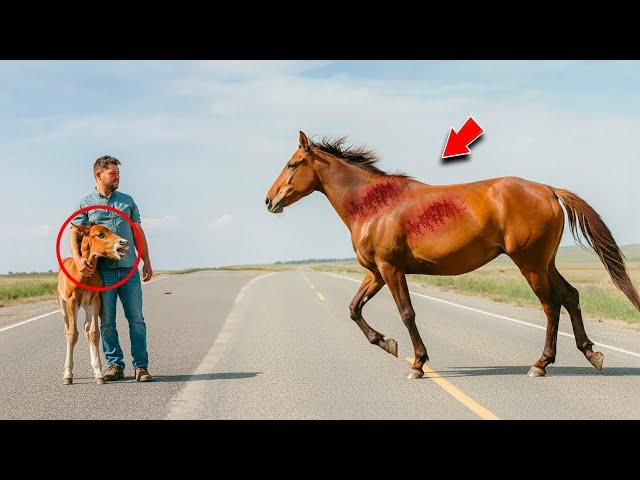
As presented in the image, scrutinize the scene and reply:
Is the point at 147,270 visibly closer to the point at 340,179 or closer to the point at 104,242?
the point at 104,242

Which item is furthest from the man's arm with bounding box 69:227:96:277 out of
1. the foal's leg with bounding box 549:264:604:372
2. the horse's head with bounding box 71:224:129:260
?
the foal's leg with bounding box 549:264:604:372

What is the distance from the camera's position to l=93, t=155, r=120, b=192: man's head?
766 centimetres

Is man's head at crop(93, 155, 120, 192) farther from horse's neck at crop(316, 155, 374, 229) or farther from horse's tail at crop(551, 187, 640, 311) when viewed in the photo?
A: horse's tail at crop(551, 187, 640, 311)

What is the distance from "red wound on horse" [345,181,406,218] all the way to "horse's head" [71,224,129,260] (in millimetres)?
2542

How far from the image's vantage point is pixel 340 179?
852 cm

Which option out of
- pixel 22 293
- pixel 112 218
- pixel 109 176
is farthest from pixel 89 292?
pixel 22 293

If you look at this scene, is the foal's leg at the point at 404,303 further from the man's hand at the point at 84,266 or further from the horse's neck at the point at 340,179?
the man's hand at the point at 84,266

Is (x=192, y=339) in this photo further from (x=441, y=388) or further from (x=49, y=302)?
(x=49, y=302)

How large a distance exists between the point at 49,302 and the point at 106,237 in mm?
15550

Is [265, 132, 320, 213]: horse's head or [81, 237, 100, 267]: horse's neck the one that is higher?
[265, 132, 320, 213]: horse's head

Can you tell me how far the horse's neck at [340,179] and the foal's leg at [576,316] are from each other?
2372 mm

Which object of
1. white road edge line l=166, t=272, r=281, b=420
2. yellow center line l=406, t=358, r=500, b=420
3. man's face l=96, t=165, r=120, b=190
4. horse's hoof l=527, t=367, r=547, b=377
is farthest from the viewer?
horse's hoof l=527, t=367, r=547, b=377

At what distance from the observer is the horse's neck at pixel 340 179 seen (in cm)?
851

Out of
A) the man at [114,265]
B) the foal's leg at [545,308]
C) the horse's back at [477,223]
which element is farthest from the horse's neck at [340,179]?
the man at [114,265]
